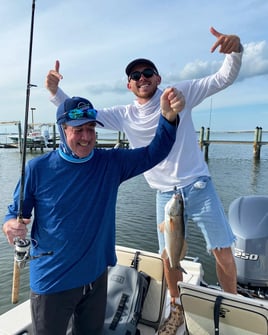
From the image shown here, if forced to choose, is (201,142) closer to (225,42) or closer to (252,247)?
(252,247)

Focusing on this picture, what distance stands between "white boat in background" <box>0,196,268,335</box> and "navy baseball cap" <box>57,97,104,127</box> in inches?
58.1

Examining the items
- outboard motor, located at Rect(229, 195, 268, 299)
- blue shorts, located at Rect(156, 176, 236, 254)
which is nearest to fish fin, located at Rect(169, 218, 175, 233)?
blue shorts, located at Rect(156, 176, 236, 254)

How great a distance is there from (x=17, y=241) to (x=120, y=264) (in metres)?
1.64

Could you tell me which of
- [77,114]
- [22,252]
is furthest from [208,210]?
[22,252]

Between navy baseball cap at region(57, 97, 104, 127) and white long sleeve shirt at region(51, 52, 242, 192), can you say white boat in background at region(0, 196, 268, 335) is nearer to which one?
white long sleeve shirt at region(51, 52, 242, 192)

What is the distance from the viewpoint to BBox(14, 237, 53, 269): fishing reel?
230 cm

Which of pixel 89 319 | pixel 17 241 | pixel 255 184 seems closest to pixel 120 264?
pixel 89 319

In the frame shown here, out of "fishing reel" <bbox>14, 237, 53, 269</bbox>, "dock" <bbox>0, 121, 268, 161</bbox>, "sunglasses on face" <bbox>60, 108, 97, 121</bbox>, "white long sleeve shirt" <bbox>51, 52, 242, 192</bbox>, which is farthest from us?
"dock" <bbox>0, 121, 268, 161</bbox>

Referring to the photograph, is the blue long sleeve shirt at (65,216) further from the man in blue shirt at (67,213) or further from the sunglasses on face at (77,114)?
the sunglasses on face at (77,114)

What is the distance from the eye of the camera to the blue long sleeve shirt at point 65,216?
7.77 feet

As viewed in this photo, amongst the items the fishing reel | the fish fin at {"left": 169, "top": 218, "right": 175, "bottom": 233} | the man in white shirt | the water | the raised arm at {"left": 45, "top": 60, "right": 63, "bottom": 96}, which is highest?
the raised arm at {"left": 45, "top": 60, "right": 63, "bottom": 96}

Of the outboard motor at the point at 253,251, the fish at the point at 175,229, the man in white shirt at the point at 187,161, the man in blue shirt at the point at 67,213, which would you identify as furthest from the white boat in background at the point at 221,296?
Answer: the man in blue shirt at the point at 67,213

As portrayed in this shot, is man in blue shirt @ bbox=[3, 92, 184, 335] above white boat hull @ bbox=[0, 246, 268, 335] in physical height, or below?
above

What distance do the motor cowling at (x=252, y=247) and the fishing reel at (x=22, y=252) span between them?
96.8 inches
